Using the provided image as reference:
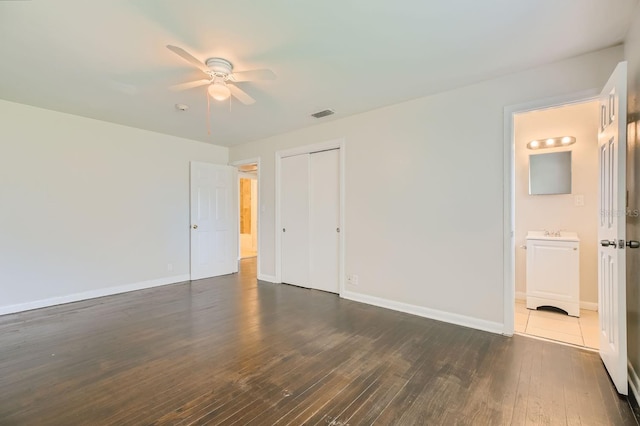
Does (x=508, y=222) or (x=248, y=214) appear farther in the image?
(x=248, y=214)

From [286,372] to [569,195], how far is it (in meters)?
4.06

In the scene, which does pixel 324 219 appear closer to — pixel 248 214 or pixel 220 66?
pixel 220 66

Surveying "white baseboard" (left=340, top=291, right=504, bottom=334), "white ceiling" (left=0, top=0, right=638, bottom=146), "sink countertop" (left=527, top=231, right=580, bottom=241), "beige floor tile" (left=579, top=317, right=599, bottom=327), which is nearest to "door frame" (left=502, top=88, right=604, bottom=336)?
"white baseboard" (left=340, top=291, right=504, bottom=334)

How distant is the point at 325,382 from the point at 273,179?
3.60m

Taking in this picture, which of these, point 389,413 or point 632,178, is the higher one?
point 632,178

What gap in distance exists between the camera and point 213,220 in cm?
548

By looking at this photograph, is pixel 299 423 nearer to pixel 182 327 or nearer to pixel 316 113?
pixel 182 327

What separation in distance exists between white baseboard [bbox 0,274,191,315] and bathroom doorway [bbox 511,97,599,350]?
16.7ft

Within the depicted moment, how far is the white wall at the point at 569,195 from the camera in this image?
3504mm

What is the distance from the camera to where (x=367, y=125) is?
381cm

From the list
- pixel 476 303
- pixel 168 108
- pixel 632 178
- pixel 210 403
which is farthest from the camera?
pixel 168 108

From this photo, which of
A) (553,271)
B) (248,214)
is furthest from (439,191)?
(248,214)

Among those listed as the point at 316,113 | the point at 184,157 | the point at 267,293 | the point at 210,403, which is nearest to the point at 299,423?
the point at 210,403

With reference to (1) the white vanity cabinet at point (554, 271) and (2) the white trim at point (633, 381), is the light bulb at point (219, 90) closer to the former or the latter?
(2) the white trim at point (633, 381)
